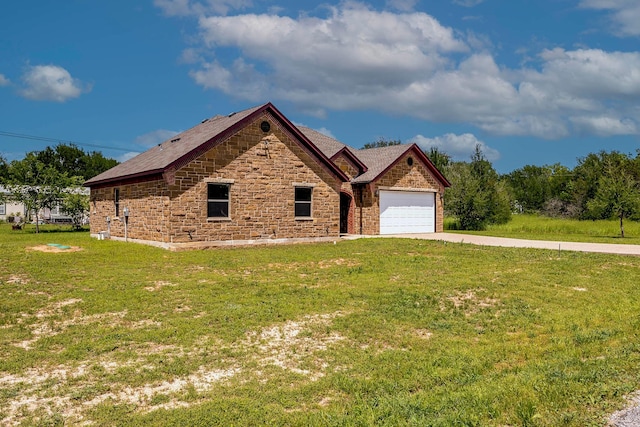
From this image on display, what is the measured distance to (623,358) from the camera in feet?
20.0

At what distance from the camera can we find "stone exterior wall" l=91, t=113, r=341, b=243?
1948 cm

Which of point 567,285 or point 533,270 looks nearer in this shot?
point 567,285

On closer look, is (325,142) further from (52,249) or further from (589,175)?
(589,175)

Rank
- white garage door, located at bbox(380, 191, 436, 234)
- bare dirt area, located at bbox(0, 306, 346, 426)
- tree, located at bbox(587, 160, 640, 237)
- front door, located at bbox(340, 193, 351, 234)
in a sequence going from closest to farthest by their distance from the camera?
1. bare dirt area, located at bbox(0, 306, 346, 426)
2. tree, located at bbox(587, 160, 640, 237)
3. white garage door, located at bbox(380, 191, 436, 234)
4. front door, located at bbox(340, 193, 351, 234)

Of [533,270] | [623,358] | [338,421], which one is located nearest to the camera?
[338,421]

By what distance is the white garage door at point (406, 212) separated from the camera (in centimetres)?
2994

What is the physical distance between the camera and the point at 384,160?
30391 mm

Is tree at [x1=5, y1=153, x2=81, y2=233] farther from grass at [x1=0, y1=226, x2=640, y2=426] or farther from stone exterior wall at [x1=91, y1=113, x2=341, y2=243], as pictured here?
grass at [x1=0, y1=226, x2=640, y2=426]

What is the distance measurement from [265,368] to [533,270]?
1036cm

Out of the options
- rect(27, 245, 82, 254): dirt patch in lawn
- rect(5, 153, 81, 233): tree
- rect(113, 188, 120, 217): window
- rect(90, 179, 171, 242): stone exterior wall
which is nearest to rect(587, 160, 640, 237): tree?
rect(90, 179, 171, 242): stone exterior wall

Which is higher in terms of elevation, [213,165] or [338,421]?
[213,165]

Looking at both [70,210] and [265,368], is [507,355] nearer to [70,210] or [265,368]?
[265,368]

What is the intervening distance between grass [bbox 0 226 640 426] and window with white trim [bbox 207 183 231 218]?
6.41 metres

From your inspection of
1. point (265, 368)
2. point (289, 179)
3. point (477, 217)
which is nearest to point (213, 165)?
point (289, 179)
